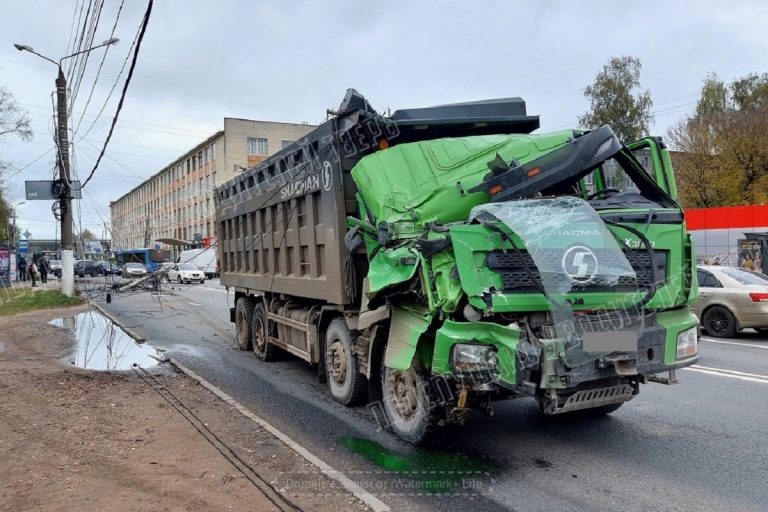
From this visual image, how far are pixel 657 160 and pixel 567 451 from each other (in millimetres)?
2620

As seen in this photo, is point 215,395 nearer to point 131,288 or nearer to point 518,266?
point 518,266

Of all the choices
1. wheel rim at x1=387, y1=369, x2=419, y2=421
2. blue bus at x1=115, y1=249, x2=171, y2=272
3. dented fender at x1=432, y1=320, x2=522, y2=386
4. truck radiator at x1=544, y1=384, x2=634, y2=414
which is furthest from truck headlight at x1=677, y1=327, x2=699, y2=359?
blue bus at x1=115, y1=249, x2=171, y2=272

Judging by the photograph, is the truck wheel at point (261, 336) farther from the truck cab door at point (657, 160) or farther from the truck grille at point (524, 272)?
the truck cab door at point (657, 160)

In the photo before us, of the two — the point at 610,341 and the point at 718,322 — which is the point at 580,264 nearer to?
the point at 610,341

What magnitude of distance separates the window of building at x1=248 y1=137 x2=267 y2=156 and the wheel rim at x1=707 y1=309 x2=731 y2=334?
52.3m

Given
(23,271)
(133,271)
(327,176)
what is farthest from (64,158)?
(23,271)

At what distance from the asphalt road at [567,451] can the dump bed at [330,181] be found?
1.34 m

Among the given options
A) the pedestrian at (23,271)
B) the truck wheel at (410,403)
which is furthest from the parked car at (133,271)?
the truck wheel at (410,403)

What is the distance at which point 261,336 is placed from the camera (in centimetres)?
920

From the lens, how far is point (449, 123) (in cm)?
576

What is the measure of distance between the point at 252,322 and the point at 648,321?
23.0 feet

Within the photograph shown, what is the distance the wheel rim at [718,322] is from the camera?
10875 mm

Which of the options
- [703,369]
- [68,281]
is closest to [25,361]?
[703,369]

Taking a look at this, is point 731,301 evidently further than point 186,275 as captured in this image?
No
